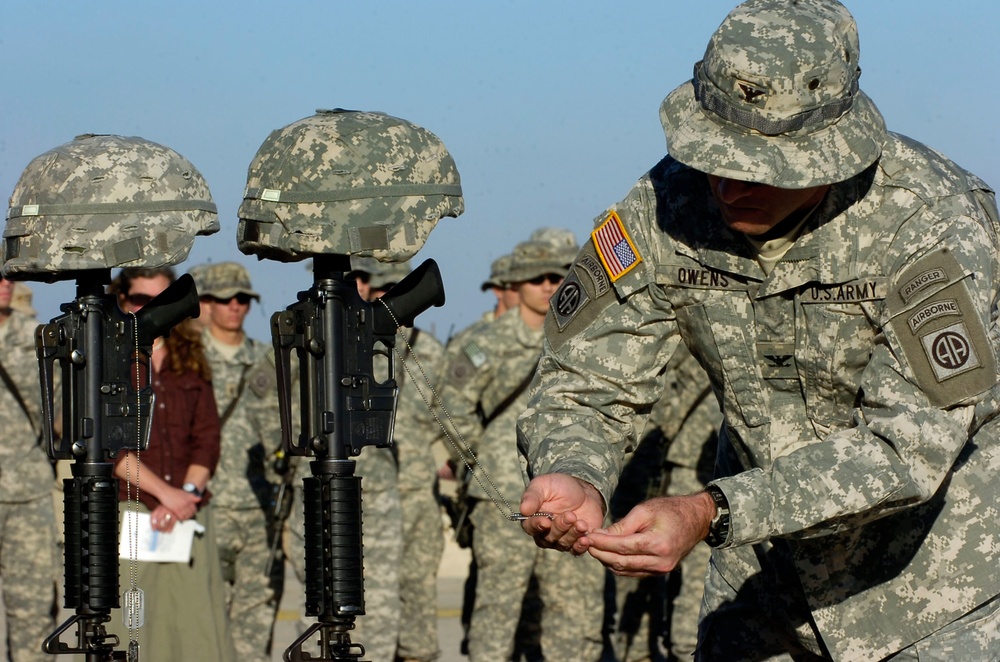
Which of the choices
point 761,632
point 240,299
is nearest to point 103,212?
point 761,632

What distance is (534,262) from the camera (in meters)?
10.2

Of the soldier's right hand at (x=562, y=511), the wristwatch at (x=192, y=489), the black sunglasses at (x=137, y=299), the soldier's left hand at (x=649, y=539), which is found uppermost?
the black sunglasses at (x=137, y=299)

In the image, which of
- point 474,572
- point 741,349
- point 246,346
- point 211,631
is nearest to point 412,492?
point 474,572

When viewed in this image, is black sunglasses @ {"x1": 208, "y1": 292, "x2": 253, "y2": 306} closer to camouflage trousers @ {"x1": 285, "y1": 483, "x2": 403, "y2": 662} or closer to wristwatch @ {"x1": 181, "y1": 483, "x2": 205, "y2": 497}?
camouflage trousers @ {"x1": 285, "y1": 483, "x2": 403, "y2": 662}

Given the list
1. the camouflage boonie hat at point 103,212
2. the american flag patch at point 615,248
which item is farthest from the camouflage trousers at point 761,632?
the camouflage boonie hat at point 103,212

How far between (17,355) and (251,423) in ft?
4.69

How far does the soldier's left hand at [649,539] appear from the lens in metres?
3.55

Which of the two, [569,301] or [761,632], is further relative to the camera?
[761,632]

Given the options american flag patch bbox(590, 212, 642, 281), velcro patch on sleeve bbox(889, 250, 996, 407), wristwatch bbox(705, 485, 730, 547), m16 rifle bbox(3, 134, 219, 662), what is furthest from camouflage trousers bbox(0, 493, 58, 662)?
velcro patch on sleeve bbox(889, 250, 996, 407)

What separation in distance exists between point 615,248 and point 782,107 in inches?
23.3

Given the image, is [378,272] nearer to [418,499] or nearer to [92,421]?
[418,499]

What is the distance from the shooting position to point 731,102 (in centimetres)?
411

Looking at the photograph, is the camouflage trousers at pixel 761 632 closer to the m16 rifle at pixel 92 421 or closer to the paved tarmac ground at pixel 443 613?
the m16 rifle at pixel 92 421

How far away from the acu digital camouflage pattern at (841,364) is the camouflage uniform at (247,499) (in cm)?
588
